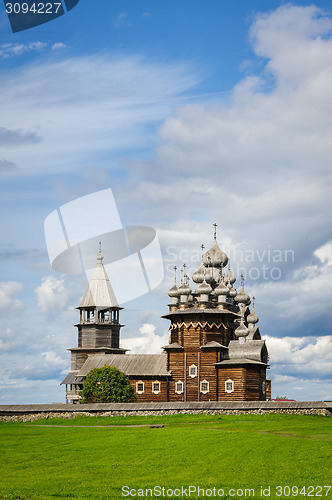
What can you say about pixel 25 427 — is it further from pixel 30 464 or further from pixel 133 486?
pixel 133 486

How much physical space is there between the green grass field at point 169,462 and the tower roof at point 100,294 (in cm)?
3260

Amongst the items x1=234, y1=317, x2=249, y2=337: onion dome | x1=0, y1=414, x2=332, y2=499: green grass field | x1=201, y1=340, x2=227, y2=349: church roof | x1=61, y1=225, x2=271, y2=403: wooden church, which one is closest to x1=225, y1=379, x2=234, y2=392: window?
x1=61, y1=225, x2=271, y2=403: wooden church

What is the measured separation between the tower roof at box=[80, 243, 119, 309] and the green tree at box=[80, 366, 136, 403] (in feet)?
41.9

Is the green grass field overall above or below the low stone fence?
below

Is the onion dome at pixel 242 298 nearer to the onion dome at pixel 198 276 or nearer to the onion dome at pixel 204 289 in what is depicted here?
the onion dome at pixel 198 276

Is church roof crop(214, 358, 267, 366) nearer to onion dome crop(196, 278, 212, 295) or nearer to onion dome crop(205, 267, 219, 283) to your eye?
onion dome crop(196, 278, 212, 295)

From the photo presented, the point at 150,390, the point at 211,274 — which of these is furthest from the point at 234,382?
the point at 211,274

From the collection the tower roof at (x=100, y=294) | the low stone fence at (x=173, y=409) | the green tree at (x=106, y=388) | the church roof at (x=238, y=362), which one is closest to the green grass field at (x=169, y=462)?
the low stone fence at (x=173, y=409)

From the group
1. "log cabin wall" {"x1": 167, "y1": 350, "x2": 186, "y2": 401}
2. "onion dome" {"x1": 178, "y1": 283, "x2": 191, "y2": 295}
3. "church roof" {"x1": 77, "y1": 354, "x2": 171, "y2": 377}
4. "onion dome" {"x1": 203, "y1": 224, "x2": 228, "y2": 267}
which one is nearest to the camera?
"log cabin wall" {"x1": 167, "y1": 350, "x2": 186, "y2": 401}

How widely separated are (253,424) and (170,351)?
20.5 meters

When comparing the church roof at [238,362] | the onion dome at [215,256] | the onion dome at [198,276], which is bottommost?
the church roof at [238,362]

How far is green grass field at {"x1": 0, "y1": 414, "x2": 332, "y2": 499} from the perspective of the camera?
18828 mm

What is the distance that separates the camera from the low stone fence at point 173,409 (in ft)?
155

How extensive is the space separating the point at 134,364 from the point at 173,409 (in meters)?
13.8
